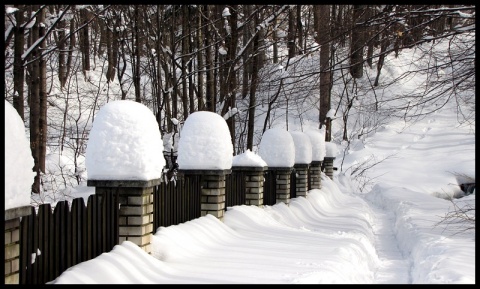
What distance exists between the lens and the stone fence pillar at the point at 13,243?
4.12 meters

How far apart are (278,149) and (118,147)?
7390 millimetres

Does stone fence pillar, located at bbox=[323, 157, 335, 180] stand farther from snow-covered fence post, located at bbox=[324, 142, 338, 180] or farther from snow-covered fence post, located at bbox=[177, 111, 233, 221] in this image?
snow-covered fence post, located at bbox=[177, 111, 233, 221]

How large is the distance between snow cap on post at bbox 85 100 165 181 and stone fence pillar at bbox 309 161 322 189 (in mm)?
12242

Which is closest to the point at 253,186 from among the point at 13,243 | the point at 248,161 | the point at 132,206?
the point at 248,161

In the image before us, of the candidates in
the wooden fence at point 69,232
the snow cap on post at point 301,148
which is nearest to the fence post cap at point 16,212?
the wooden fence at point 69,232

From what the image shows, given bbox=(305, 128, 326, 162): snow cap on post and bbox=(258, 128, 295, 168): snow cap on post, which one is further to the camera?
bbox=(305, 128, 326, 162): snow cap on post

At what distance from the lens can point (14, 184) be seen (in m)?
4.09

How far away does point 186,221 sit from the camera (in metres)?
8.63

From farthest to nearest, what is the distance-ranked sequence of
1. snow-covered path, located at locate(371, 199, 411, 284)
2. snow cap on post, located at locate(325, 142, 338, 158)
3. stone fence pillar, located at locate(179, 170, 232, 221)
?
snow cap on post, located at locate(325, 142, 338, 158) < stone fence pillar, located at locate(179, 170, 232, 221) < snow-covered path, located at locate(371, 199, 411, 284)

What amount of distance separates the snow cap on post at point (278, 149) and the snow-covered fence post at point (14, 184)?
9.17 meters

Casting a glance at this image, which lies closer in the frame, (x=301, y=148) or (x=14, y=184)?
(x=14, y=184)

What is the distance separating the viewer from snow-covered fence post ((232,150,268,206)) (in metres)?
11.3

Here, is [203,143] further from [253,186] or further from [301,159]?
[301,159]

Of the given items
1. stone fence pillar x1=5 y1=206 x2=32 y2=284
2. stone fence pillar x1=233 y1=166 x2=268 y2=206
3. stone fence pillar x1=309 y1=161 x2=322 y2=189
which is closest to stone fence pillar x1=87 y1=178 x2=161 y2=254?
stone fence pillar x1=5 y1=206 x2=32 y2=284
